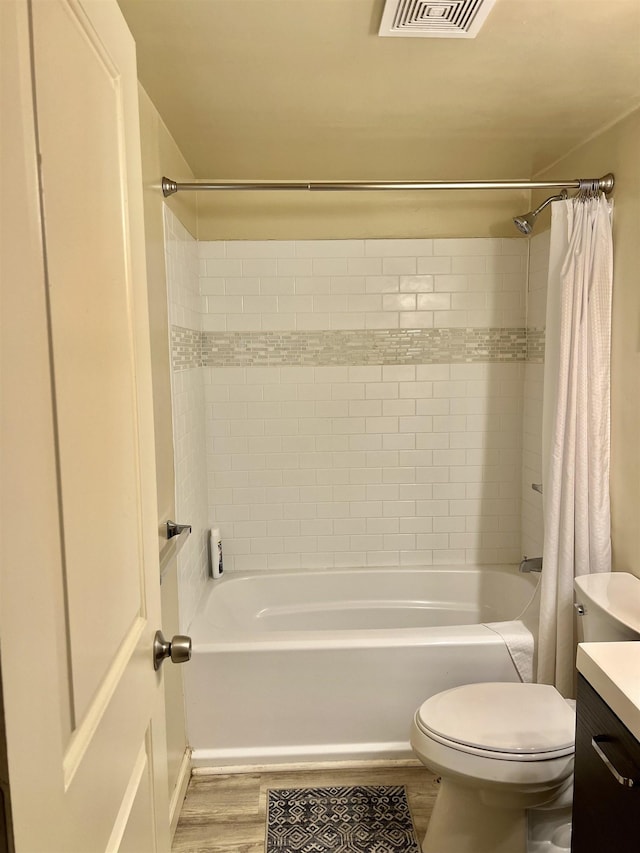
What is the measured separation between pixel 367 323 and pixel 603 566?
4.85ft

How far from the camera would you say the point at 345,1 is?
1.29m

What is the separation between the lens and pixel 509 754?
4.91ft

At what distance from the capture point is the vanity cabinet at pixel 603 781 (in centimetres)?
101

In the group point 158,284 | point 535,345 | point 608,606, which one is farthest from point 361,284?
point 608,606

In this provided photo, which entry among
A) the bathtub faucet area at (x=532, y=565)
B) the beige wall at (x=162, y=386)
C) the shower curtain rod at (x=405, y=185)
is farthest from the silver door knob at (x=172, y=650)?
the bathtub faucet area at (x=532, y=565)

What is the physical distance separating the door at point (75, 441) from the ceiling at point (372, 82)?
644mm

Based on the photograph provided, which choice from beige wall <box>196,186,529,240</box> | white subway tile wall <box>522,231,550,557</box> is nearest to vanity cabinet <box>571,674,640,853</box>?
white subway tile wall <box>522,231,550,557</box>

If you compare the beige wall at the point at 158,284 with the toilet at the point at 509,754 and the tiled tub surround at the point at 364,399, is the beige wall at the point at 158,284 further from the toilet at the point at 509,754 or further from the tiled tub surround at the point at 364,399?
the toilet at the point at 509,754

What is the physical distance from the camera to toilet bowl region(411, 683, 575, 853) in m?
1.49

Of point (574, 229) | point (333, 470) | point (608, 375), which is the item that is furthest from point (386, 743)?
point (574, 229)

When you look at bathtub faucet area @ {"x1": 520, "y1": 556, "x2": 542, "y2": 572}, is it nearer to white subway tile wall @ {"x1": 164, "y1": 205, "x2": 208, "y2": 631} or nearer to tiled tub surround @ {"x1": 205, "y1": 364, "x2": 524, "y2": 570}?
tiled tub surround @ {"x1": 205, "y1": 364, "x2": 524, "y2": 570}

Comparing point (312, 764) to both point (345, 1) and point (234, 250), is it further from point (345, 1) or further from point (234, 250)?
point (345, 1)

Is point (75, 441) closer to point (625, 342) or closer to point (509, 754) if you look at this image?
point (509, 754)

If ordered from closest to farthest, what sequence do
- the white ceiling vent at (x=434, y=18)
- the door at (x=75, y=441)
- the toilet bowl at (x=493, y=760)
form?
the door at (x=75, y=441), the white ceiling vent at (x=434, y=18), the toilet bowl at (x=493, y=760)
